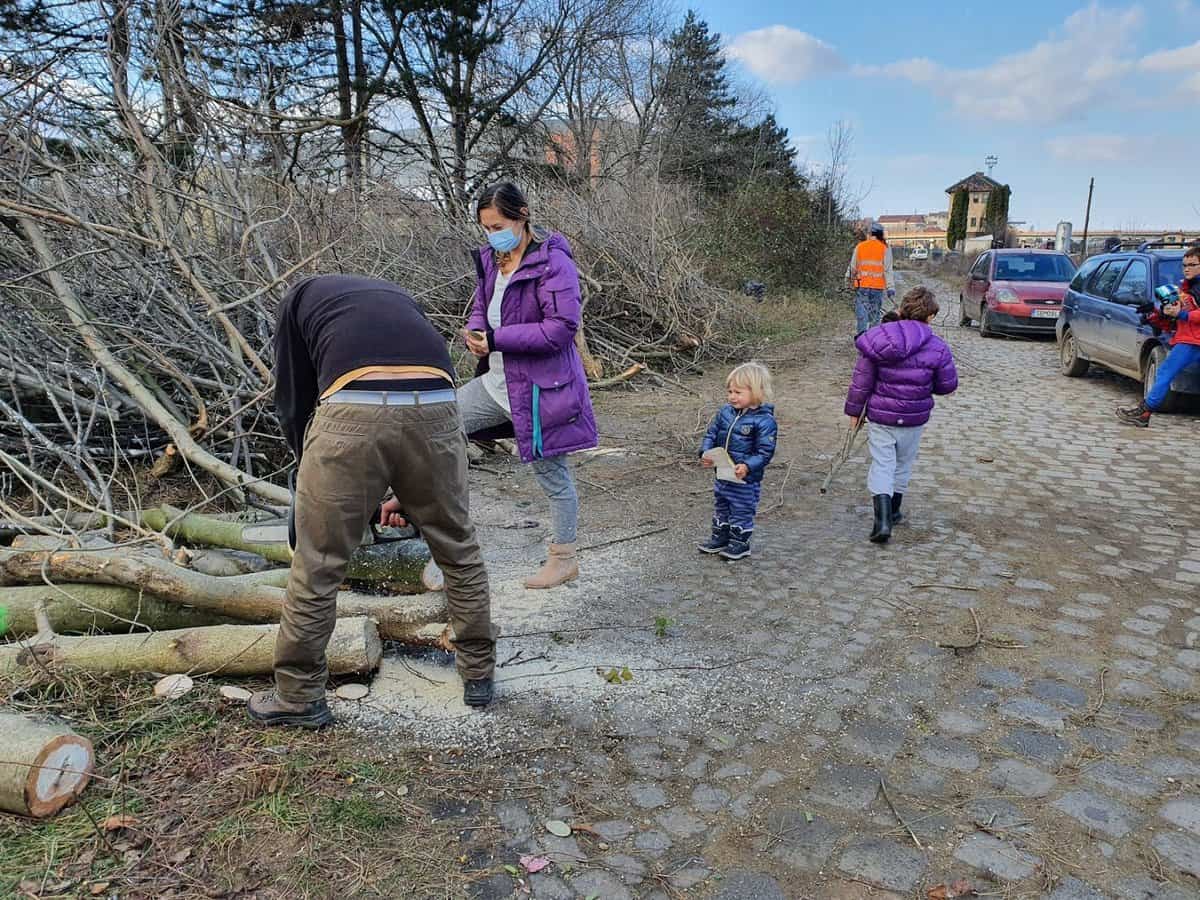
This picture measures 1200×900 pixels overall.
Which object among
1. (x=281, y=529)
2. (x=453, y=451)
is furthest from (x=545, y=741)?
(x=281, y=529)

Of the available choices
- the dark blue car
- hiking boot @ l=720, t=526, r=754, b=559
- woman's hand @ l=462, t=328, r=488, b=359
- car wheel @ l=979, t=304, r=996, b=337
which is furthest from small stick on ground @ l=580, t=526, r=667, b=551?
car wheel @ l=979, t=304, r=996, b=337

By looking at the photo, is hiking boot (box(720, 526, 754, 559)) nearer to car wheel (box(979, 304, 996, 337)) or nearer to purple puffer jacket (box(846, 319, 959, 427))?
purple puffer jacket (box(846, 319, 959, 427))

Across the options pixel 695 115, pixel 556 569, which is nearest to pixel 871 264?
pixel 556 569

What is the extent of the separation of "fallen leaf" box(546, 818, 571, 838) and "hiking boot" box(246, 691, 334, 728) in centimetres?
98

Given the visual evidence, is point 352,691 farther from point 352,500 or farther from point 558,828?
point 558,828

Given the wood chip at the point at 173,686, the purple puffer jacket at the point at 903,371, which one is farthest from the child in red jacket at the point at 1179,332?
the wood chip at the point at 173,686

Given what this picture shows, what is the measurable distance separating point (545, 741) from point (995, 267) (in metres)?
15.2

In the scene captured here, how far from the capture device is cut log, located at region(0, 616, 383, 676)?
10.2 feet

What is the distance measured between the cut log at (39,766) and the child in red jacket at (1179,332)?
9.03m

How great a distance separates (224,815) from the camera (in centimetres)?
251

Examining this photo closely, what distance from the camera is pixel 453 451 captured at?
9.34ft

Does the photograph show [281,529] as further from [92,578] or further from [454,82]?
[454,82]

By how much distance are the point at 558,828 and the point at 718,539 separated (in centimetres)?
263

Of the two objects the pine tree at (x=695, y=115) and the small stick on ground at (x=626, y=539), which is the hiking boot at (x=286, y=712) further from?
the pine tree at (x=695, y=115)
